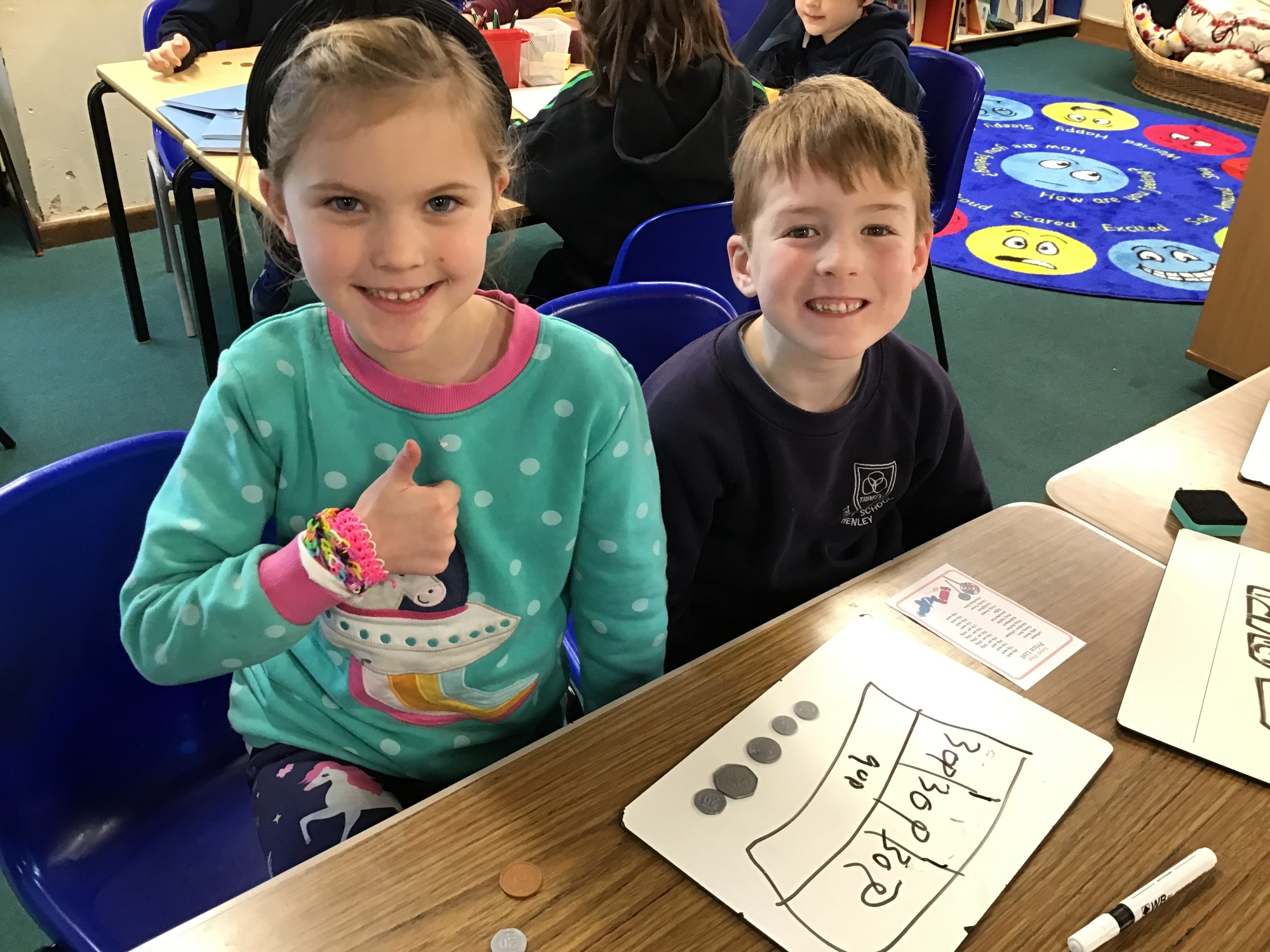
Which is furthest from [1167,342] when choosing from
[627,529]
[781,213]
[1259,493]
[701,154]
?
[627,529]

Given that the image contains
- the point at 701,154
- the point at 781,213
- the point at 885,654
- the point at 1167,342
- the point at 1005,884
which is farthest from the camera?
the point at 1167,342

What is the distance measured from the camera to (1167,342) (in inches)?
128

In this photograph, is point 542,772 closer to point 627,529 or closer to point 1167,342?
point 627,529

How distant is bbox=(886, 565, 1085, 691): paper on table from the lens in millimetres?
882

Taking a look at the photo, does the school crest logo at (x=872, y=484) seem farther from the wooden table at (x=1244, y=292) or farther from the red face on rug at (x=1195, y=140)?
the red face on rug at (x=1195, y=140)

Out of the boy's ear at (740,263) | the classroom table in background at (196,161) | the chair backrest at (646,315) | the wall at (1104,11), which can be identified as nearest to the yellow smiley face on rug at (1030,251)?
the classroom table in background at (196,161)

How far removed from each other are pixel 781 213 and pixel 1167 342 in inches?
105

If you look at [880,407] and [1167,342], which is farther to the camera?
[1167,342]

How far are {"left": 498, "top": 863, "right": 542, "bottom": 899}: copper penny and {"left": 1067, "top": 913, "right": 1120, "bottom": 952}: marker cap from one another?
34cm

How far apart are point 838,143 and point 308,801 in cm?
81

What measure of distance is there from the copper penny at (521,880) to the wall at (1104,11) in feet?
24.0

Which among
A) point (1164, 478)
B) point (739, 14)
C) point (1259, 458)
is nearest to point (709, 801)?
point (1164, 478)

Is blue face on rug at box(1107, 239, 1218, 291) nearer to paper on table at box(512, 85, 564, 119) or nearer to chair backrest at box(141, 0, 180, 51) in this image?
paper on table at box(512, 85, 564, 119)

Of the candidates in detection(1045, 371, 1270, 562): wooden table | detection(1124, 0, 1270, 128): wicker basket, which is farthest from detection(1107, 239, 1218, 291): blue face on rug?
detection(1045, 371, 1270, 562): wooden table
